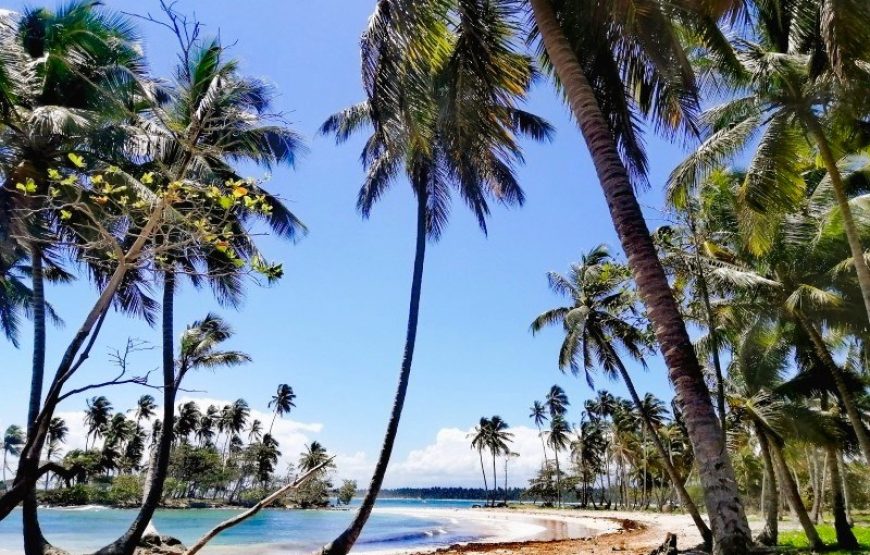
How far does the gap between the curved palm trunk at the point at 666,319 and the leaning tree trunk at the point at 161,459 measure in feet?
27.1

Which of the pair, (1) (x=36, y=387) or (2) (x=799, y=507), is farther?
(2) (x=799, y=507)

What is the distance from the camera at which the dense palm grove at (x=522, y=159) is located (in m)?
4.72

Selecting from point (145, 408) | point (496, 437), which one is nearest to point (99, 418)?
point (145, 408)

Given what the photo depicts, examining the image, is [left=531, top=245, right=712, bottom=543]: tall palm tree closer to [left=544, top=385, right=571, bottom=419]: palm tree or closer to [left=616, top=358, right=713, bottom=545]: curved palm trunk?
[left=616, top=358, right=713, bottom=545]: curved palm trunk

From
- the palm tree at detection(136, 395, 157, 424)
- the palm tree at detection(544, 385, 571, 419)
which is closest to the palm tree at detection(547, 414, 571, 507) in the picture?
the palm tree at detection(544, 385, 571, 419)

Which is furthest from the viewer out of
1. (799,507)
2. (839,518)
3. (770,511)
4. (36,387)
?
(770,511)

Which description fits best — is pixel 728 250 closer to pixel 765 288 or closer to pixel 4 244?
pixel 765 288

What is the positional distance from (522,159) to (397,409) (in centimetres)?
572

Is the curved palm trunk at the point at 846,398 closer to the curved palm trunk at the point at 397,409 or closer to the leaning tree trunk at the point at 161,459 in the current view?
the curved palm trunk at the point at 397,409

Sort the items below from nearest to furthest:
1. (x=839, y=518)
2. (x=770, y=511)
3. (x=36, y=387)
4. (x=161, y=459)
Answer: (x=36, y=387), (x=161, y=459), (x=839, y=518), (x=770, y=511)

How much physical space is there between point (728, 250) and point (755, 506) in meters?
40.1

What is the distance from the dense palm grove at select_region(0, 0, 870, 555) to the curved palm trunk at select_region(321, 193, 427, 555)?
2.0 inches

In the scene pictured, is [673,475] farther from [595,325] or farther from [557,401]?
[557,401]

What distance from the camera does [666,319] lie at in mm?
4809
